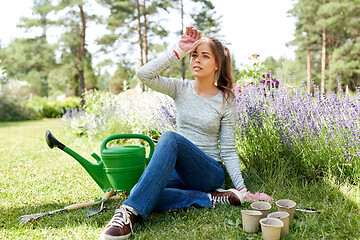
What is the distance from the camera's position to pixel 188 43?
2139 millimetres

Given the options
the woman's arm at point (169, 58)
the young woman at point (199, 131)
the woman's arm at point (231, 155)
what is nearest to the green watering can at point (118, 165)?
Result: the young woman at point (199, 131)

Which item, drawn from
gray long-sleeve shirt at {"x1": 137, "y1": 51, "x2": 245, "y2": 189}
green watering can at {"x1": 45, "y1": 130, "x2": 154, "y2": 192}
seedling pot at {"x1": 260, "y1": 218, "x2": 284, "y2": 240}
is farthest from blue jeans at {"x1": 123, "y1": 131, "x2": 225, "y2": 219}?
seedling pot at {"x1": 260, "y1": 218, "x2": 284, "y2": 240}

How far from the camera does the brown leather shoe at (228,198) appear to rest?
206cm

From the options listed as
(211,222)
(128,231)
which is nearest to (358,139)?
(211,222)

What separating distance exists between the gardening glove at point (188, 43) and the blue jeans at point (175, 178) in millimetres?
595

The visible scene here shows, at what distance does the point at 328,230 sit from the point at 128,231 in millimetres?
1099

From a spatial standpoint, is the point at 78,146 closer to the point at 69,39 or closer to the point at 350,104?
the point at 350,104

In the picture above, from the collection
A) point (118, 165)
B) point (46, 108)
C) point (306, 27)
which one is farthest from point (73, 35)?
point (118, 165)

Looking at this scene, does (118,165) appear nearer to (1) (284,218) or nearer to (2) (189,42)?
(2) (189,42)

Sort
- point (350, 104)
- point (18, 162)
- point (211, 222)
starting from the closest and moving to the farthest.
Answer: point (211, 222) → point (350, 104) → point (18, 162)

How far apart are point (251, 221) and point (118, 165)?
104cm

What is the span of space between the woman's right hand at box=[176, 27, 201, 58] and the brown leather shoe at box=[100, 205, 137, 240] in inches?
42.7

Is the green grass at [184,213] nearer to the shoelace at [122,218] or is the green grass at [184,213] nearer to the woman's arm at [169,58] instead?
the shoelace at [122,218]

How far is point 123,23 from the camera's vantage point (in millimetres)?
16250
